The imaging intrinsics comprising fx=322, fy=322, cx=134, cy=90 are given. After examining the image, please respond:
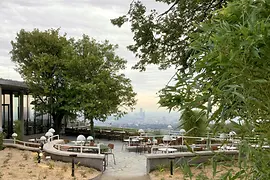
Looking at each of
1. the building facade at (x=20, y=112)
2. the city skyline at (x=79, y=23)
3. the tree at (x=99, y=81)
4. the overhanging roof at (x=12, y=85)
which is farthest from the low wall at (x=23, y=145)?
the city skyline at (x=79, y=23)

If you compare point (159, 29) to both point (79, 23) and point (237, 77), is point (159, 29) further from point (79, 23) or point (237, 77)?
point (79, 23)

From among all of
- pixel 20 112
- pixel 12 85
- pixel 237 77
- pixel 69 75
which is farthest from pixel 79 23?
pixel 237 77

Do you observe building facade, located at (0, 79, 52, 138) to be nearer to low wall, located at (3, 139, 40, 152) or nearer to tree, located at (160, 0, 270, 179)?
low wall, located at (3, 139, 40, 152)

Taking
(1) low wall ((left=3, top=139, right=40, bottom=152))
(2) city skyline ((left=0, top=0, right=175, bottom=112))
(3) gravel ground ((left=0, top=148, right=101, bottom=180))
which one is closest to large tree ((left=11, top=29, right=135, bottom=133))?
(2) city skyline ((left=0, top=0, right=175, bottom=112))

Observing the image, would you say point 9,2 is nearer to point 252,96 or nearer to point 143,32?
point 143,32

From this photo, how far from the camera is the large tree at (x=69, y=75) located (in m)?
19.7

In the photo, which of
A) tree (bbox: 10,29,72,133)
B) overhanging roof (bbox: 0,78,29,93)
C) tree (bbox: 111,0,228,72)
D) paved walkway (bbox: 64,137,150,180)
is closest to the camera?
tree (bbox: 111,0,228,72)

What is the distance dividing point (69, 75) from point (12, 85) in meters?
3.82

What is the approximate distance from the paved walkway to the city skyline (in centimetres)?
222

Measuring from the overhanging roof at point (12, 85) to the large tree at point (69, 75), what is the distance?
0.49 m

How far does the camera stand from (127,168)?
11.2m

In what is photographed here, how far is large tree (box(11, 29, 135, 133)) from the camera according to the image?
19.7m

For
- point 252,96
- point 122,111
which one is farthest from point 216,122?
point 122,111

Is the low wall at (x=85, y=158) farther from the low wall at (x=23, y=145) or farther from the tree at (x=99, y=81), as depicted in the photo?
the tree at (x=99, y=81)
